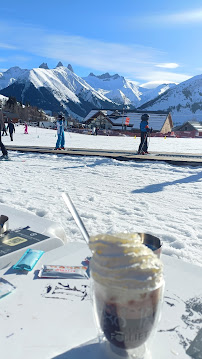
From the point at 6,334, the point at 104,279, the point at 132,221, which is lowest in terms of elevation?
the point at 132,221

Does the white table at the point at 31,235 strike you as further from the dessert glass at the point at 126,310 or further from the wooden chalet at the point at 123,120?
the wooden chalet at the point at 123,120

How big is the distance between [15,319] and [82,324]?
28 centimetres

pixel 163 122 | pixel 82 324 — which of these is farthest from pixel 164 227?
pixel 163 122

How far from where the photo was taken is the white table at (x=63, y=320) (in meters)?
1.08

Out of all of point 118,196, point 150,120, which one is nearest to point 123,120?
point 150,120

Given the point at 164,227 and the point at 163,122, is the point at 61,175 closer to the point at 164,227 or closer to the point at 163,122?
the point at 164,227

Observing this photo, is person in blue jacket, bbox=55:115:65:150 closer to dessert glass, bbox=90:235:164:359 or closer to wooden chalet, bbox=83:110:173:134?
dessert glass, bbox=90:235:164:359

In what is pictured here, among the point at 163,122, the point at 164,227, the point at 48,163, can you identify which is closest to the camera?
the point at 164,227

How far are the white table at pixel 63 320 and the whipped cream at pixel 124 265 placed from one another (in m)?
0.36

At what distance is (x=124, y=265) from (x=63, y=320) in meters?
0.57

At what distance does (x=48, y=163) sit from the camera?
9.46 meters

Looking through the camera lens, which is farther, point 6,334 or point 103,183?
point 103,183

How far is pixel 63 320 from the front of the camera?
125 centimetres

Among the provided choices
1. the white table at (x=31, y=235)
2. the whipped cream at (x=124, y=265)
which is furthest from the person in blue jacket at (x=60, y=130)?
the whipped cream at (x=124, y=265)
